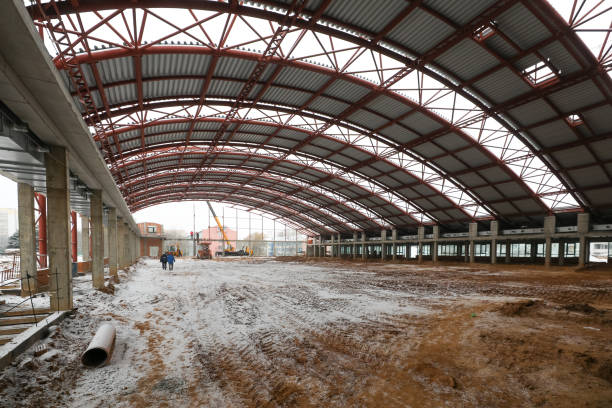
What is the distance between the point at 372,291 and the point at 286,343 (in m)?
9.53

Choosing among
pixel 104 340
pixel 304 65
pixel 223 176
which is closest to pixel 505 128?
pixel 304 65

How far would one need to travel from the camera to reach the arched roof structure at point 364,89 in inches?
507

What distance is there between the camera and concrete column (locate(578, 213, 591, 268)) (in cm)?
2820

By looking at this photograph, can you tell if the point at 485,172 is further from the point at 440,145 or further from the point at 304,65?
the point at 304,65

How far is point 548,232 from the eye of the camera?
102 feet

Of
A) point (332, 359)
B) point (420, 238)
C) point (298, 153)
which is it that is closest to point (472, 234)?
point (420, 238)

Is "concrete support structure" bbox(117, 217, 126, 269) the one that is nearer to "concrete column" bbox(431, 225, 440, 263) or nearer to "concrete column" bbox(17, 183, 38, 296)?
"concrete column" bbox(17, 183, 38, 296)

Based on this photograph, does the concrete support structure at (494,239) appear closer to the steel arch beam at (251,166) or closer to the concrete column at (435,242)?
the concrete column at (435,242)

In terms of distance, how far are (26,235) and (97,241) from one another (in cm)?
393

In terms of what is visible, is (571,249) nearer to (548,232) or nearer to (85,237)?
(548,232)

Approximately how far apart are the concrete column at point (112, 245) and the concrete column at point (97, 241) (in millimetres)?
4527

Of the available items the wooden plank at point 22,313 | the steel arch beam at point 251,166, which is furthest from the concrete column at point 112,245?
the wooden plank at point 22,313

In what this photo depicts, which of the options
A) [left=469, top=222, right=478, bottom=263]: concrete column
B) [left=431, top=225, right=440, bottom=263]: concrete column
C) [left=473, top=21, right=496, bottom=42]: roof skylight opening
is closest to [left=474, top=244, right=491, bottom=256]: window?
[left=469, top=222, right=478, bottom=263]: concrete column

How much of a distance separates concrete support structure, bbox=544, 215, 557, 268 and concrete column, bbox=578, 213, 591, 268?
220 cm
